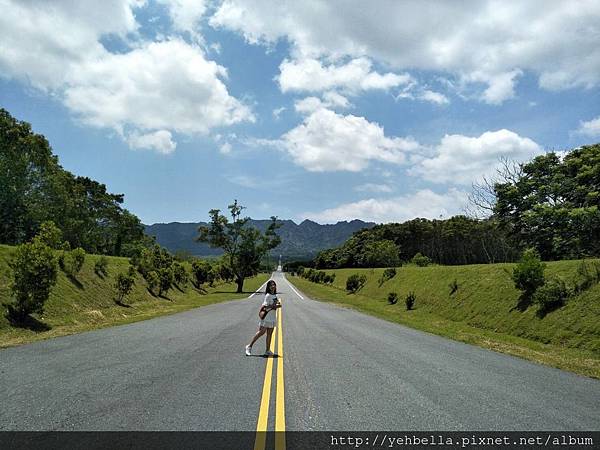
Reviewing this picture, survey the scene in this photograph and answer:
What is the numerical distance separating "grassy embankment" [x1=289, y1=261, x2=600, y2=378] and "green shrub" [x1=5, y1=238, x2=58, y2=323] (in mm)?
16393

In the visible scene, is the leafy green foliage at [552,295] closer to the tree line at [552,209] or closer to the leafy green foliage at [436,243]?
the tree line at [552,209]

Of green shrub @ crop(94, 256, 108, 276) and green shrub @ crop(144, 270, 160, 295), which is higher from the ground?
green shrub @ crop(94, 256, 108, 276)

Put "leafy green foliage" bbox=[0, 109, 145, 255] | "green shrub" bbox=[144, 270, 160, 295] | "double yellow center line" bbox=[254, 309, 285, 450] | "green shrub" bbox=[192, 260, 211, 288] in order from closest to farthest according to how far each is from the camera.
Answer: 1. "double yellow center line" bbox=[254, 309, 285, 450]
2. "green shrub" bbox=[144, 270, 160, 295]
3. "leafy green foliage" bbox=[0, 109, 145, 255]
4. "green shrub" bbox=[192, 260, 211, 288]

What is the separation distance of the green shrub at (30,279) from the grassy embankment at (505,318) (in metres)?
16.4

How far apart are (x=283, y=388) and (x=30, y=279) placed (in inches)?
538

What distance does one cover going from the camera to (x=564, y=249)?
38625 millimetres

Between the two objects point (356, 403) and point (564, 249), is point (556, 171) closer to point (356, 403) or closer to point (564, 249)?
point (564, 249)

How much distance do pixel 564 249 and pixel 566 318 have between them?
27.7 m

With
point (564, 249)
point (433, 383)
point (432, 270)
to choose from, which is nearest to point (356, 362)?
point (433, 383)

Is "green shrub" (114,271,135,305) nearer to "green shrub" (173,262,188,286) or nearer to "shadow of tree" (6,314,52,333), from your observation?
"shadow of tree" (6,314,52,333)

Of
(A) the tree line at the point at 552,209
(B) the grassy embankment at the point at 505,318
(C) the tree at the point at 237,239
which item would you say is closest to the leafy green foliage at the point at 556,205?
(A) the tree line at the point at 552,209

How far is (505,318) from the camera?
19219mm

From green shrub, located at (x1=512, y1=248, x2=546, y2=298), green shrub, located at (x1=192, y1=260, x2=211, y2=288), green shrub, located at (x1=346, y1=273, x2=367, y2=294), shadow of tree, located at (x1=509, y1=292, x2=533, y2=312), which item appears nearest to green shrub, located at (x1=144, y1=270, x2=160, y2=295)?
green shrub, located at (x1=192, y1=260, x2=211, y2=288)

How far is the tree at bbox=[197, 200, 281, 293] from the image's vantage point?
55.6 m
